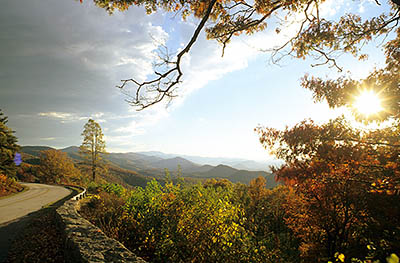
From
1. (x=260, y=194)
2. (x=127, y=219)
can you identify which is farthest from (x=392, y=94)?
(x=260, y=194)

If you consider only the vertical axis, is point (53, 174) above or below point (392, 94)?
below

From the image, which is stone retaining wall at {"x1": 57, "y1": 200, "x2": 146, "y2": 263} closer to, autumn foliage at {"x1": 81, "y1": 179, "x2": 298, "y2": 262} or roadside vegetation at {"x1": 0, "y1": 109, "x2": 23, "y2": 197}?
autumn foliage at {"x1": 81, "y1": 179, "x2": 298, "y2": 262}

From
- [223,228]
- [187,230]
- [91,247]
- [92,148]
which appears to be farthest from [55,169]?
[223,228]

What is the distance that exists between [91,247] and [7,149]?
63.8 ft

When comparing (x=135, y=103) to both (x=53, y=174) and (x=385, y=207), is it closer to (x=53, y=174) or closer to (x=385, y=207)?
(x=385, y=207)

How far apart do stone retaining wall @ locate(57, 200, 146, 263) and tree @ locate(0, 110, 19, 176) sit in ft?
55.4

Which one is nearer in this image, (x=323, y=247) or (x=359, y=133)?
(x=359, y=133)

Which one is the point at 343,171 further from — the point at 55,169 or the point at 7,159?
the point at 55,169

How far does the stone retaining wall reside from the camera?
3.25 meters

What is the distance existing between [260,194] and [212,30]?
12.9 m

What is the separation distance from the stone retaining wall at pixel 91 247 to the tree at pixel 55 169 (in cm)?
2563

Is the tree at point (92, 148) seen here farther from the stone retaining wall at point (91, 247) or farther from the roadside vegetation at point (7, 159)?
the stone retaining wall at point (91, 247)

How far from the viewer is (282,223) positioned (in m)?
10.1

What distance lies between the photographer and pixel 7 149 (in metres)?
16.0
